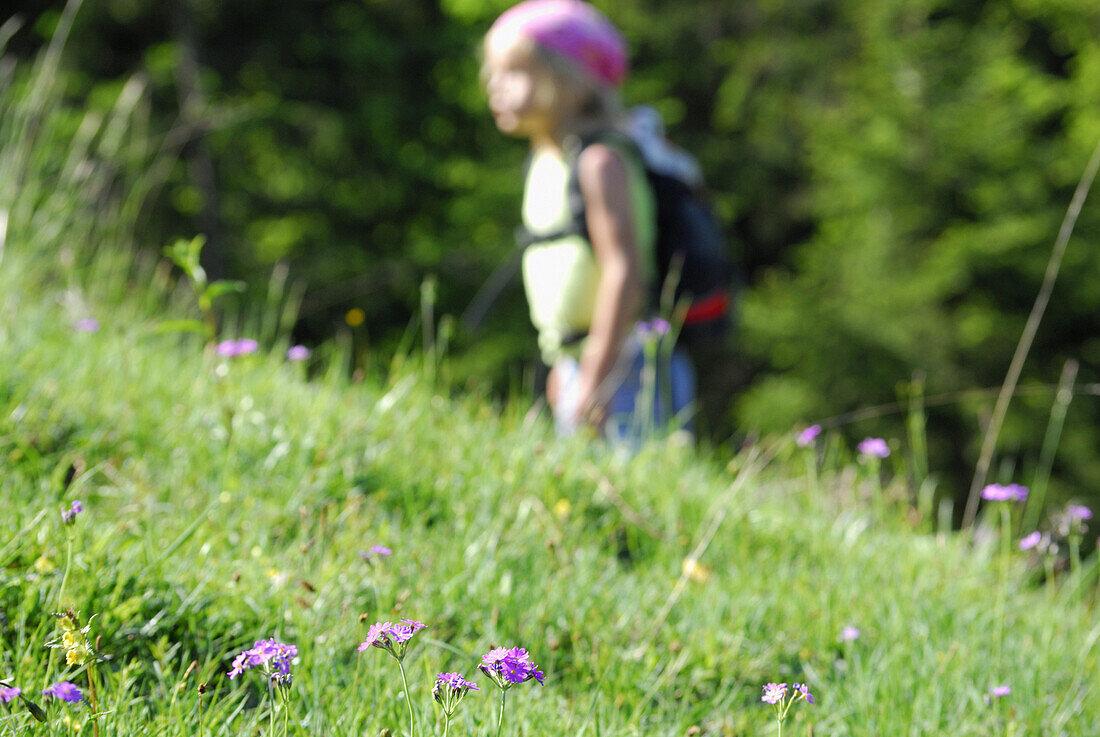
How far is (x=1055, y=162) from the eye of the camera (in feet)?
33.4

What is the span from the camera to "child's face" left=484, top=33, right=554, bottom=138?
3.12 meters

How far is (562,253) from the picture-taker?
10.3ft

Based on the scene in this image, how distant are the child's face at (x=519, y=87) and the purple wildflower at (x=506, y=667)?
7.81 feet

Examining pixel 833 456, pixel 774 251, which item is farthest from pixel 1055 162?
pixel 833 456

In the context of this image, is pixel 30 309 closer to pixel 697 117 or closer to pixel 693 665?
pixel 693 665

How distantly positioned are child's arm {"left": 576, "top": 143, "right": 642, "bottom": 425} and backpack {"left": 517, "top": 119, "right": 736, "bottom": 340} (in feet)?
0.41

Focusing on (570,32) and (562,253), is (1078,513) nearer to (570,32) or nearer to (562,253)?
(562,253)

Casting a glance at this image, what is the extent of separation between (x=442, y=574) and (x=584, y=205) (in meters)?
1.69

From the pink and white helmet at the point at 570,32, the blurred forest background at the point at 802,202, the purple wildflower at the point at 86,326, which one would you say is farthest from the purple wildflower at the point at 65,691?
the blurred forest background at the point at 802,202

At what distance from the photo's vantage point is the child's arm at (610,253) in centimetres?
295

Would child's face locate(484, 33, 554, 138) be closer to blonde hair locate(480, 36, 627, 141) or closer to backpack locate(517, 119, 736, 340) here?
blonde hair locate(480, 36, 627, 141)

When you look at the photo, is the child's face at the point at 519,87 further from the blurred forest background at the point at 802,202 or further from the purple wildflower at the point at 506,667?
the blurred forest background at the point at 802,202

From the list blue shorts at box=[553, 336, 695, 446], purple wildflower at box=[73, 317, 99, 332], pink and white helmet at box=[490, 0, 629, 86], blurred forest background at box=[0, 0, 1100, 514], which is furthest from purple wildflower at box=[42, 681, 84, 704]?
blurred forest background at box=[0, 0, 1100, 514]

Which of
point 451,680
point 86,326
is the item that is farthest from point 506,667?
point 86,326
